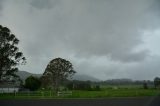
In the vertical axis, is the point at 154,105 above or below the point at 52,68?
below

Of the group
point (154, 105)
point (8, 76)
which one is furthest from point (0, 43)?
point (154, 105)

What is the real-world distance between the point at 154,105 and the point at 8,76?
162 feet

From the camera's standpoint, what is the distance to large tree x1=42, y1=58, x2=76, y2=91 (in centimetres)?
7159

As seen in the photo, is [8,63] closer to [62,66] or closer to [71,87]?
[62,66]

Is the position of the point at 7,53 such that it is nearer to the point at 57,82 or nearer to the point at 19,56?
the point at 19,56

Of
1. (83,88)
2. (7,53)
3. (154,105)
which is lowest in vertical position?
(154,105)

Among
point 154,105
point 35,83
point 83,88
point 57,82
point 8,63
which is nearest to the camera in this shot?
point 154,105

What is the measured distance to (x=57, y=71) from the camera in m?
72.4

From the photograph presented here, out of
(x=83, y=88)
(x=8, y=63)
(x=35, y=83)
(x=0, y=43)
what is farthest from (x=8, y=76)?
(x=83, y=88)

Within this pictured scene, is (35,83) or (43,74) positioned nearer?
(35,83)

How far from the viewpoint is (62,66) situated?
73.2 meters

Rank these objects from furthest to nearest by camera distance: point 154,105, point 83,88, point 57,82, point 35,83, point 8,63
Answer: point 83,88
point 57,82
point 35,83
point 8,63
point 154,105

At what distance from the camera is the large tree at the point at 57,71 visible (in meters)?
71.6

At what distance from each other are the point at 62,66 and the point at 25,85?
942cm
